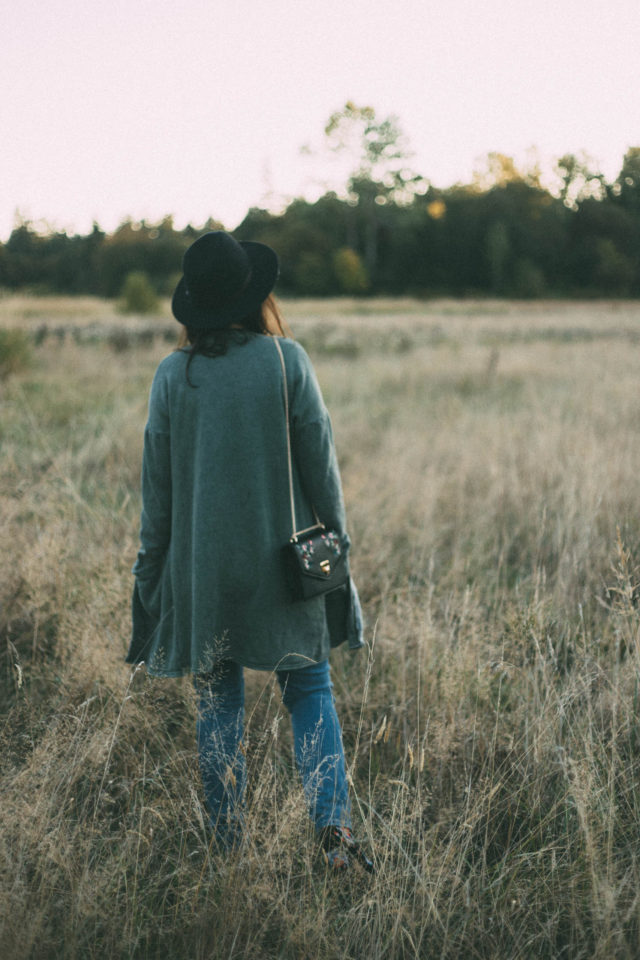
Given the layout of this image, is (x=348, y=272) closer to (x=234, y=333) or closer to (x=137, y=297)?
(x=137, y=297)

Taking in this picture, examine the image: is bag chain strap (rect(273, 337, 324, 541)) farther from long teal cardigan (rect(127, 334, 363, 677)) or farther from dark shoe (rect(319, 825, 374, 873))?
dark shoe (rect(319, 825, 374, 873))

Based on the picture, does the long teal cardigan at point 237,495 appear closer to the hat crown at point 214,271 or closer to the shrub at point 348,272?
the hat crown at point 214,271

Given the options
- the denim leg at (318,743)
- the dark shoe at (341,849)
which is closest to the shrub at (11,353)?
the denim leg at (318,743)

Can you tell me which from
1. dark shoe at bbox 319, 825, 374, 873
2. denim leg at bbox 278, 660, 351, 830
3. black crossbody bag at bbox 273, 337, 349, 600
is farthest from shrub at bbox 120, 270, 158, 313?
dark shoe at bbox 319, 825, 374, 873

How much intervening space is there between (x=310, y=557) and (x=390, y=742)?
0.96 metres

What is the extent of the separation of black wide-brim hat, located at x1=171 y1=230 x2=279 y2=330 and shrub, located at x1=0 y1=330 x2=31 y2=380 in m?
7.29

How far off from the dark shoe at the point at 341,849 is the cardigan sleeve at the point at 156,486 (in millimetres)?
931

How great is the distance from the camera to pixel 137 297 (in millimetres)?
19016

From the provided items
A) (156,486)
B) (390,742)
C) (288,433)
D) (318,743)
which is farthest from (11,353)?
(318,743)

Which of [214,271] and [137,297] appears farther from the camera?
Answer: [137,297]

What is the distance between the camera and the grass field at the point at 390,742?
148 cm

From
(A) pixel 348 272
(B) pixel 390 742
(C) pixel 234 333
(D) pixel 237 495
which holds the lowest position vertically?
(B) pixel 390 742

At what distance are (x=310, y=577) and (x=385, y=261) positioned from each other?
54.1m

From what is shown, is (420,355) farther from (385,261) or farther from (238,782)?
(385,261)
